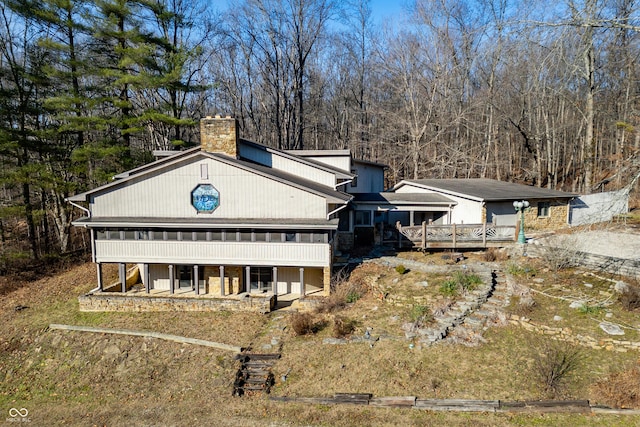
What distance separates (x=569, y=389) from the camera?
940cm

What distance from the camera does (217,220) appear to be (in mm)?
16234

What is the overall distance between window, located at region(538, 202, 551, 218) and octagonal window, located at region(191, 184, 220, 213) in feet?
62.6

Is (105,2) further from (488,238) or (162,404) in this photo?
(488,238)

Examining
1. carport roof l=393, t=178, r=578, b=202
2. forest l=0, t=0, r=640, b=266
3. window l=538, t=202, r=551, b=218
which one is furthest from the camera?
window l=538, t=202, r=551, b=218

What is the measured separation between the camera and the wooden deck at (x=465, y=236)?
61.1 ft

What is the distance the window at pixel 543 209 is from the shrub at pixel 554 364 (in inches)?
536

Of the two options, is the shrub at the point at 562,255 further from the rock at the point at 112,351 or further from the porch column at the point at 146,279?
the porch column at the point at 146,279

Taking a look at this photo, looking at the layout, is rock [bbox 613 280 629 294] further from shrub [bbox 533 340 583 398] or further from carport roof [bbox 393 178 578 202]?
carport roof [bbox 393 178 578 202]

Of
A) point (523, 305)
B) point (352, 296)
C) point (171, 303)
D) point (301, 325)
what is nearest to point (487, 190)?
point (523, 305)

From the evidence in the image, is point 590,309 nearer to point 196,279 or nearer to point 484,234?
point 484,234

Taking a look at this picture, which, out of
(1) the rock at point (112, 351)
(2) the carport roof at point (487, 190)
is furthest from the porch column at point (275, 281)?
(2) the carport roof at point (487, 190)

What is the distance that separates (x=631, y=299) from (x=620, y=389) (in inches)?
171

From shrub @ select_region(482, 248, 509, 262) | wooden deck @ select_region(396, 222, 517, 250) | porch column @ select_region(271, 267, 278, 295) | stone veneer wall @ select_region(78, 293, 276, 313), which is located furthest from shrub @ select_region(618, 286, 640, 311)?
porch column @ select_region(271, 267, 278, 295)

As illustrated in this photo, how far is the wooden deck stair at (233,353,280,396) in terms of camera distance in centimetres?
1068
